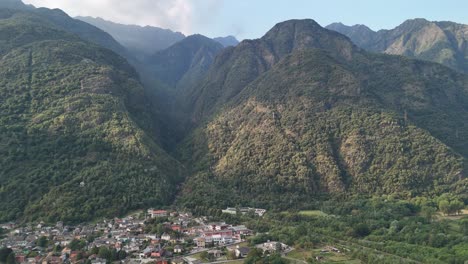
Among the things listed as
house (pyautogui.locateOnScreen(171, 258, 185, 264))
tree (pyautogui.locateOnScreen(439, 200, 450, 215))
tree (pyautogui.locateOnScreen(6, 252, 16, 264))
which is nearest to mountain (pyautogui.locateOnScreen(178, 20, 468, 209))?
tree (pyautogui.locateOnScreen(439, 200, 450, 215))

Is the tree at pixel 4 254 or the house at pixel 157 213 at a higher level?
the house at pixel 157 213

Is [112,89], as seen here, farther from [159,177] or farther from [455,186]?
[455,186]

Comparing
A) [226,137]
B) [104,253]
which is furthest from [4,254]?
[226,137]

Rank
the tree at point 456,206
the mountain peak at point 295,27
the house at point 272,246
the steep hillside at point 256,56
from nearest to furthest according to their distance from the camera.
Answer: the house at point 272,246 → the tree at point 456,206 → the steep hillside at point 256,56 → the mountain peak at point 295,27

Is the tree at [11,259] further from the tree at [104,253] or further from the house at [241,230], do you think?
the house at [241,230]

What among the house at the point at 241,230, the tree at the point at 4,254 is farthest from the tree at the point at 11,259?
the house at the point at 241,230

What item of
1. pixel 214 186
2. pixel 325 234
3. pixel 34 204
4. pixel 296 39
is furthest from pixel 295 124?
pixel 296 39

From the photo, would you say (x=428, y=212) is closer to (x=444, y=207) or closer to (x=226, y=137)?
(x=444, y=207)
